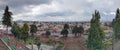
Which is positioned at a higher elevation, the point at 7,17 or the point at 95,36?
the point at 7,17

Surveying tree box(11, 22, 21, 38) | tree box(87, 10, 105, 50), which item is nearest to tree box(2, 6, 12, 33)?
tree box(11, 22, 21, 38)

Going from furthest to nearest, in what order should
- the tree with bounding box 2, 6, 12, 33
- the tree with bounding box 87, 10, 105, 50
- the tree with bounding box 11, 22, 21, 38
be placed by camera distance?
the tree with bounding box 11, 22, 21, 38, the tree with bounding box 2, 6, 12, 33, the tree with bounding box 87, 10, 105, 50

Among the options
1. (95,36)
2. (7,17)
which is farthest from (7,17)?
(95,36)

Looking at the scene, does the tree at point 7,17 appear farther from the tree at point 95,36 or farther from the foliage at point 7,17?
the tree at point 95,36

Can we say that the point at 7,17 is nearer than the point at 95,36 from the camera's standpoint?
No

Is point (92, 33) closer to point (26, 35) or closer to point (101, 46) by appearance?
point (101, 46)

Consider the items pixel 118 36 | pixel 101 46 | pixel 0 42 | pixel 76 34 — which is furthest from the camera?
pixel 76 34

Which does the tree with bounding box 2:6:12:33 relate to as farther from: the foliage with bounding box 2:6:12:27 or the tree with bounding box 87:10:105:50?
the tree with bounding box 87:10:105:50

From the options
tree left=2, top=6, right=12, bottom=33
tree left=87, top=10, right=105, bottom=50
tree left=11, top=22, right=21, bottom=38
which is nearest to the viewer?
tree left=87, top=10, right=105, bottom=50

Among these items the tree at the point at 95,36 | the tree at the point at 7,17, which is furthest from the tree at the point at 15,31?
the tree at the point at 95,36

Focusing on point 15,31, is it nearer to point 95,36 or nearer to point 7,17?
point 7,17

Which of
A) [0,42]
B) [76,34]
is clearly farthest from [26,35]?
[76,34]
